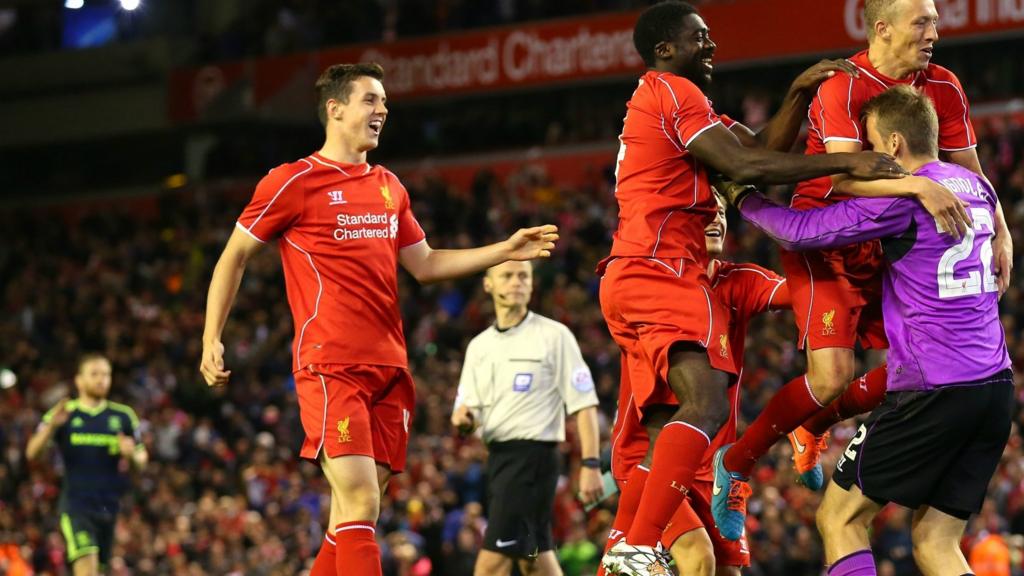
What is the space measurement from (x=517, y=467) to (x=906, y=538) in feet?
16.5

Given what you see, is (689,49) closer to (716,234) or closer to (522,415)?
(716,234)

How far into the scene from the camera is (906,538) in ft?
43.4

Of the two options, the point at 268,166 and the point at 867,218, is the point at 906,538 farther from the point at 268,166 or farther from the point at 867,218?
the point at 268,166

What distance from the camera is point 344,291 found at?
702 cm

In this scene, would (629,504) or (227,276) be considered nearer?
(629,504)

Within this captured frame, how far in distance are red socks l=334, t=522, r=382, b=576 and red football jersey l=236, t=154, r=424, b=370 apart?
0.77m

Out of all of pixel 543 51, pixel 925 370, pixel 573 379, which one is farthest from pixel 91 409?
pixel 543 51

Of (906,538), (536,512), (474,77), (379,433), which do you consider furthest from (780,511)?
(474,77)

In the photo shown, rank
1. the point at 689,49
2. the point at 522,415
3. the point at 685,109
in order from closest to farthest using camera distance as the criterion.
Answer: the point at 685,109
the point at 689,49
the point at 522,415

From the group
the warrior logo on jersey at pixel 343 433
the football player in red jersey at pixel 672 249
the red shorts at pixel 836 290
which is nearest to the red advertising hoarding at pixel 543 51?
the red shorts at pixel 836 290

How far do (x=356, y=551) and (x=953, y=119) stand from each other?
11.1 feet

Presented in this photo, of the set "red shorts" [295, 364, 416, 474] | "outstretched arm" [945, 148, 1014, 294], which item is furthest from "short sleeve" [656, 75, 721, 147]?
"red shorts" [295, 364, 416, 474]

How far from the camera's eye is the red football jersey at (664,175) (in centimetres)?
649

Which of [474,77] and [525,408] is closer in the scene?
[525,408]
